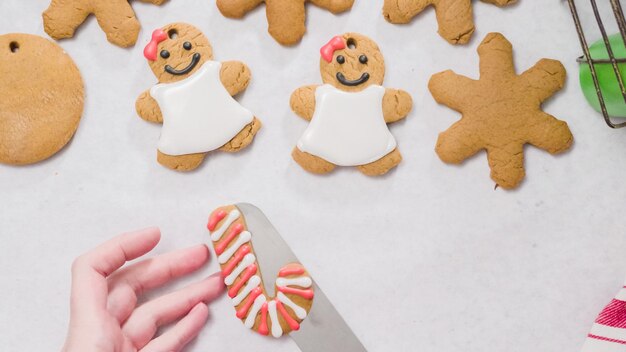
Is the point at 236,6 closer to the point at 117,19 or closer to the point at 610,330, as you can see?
the point at 117,19

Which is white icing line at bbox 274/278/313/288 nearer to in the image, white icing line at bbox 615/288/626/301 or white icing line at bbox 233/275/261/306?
white icing line at bbox 233/275/261/306

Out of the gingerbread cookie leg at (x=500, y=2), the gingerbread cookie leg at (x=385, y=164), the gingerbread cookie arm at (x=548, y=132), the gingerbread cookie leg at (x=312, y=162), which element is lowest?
the gingerbread cookie leg at (x=312, y=162)

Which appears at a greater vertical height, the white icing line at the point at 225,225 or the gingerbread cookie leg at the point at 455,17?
the gingerbread cookie leg at the point at 455,17

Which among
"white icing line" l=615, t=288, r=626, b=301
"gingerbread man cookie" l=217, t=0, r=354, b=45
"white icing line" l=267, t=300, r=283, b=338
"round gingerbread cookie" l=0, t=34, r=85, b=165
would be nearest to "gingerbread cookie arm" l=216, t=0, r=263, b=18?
"gingerbread man cookie" l=217, t=0, r=354, b=45

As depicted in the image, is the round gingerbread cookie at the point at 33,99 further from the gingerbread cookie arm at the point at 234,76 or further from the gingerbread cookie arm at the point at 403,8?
the gingerbread cookie arm at the point at 403,8

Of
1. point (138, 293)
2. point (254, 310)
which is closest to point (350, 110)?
point (254, 310)

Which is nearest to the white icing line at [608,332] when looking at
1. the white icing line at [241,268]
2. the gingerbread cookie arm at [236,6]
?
the white icing line at [241,268]
